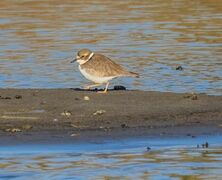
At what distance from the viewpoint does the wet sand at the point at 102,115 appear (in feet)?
38.7

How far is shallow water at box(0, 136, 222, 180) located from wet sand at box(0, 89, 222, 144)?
281mm

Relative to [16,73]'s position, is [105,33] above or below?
above

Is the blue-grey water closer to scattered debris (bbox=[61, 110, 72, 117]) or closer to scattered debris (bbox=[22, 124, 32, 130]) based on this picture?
scattered debris (bbox=[22, 124, 32, 130])

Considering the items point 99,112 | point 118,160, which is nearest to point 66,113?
point 99,112

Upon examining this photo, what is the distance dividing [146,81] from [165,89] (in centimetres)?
119

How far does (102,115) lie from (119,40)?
1066 centimetres

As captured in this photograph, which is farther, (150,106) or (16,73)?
(16,73)

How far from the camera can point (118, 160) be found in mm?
10719

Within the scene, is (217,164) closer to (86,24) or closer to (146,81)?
(146,81)

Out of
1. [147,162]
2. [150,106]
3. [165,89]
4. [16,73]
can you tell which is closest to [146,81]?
[165,89]

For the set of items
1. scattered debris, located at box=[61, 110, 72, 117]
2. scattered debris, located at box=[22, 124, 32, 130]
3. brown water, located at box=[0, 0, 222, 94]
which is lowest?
scattered debris, located at box=[22, 124, 32, 130]

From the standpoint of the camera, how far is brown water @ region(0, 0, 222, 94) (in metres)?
17.5

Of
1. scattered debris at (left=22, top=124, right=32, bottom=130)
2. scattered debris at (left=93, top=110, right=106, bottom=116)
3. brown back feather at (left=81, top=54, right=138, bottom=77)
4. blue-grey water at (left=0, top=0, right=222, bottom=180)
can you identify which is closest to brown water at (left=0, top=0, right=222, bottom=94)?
blue-grey water at (left=0, top=0, right=222, bottom=180)

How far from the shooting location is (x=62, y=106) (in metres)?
13.2
